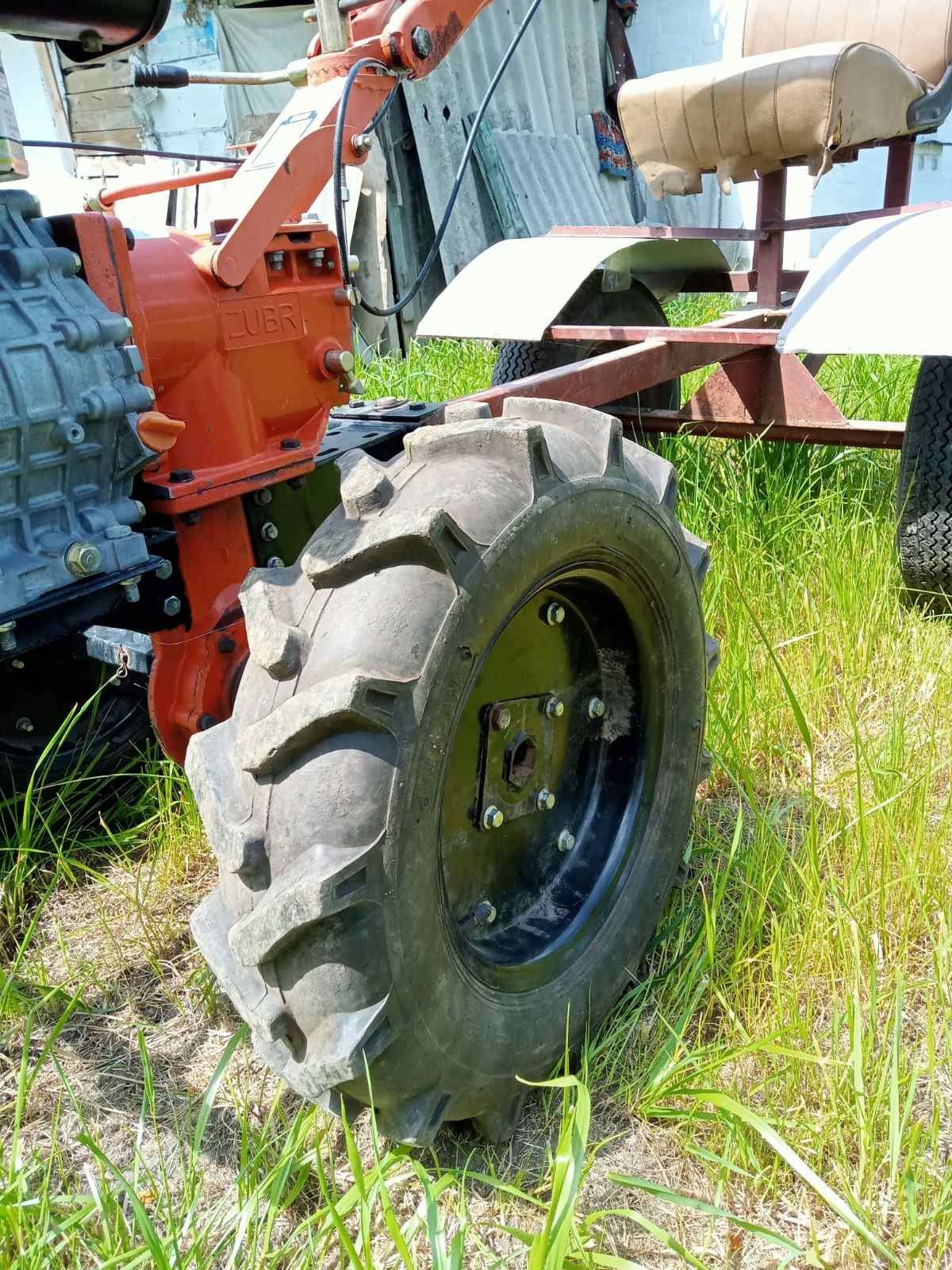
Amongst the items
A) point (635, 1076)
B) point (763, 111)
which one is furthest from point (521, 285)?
point (635, 1076)

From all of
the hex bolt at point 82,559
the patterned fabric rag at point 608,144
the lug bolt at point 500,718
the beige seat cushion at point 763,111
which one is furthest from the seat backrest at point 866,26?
the patterned fabric rag at point 608,144

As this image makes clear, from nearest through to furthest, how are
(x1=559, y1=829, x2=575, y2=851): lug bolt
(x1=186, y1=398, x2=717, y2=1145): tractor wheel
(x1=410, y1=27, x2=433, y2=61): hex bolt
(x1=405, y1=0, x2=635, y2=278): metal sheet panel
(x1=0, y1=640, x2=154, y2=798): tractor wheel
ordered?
(x1=186, y1=398, x2=717, y2=1145): tractor wheel → (x1=559, y1=829, x2=575, y2=851): lug bolt → (x1=410, y1=27, x2=433, y2=61): hex bolt → (x1=0, y1=640, x2=154, y2=798): tractor wheel → (x1=405, y1=0, x2=635, y2=278): metal sheet panel

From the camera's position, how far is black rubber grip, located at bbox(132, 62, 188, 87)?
1.97 meters

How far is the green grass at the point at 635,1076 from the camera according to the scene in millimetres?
1275

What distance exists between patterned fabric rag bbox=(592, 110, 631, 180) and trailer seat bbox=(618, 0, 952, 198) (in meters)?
5.25

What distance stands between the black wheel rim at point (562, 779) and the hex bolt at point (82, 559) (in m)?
0.50

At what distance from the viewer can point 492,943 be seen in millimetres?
1562

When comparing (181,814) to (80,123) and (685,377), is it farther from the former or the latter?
(80,123)

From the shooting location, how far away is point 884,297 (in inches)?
88.1

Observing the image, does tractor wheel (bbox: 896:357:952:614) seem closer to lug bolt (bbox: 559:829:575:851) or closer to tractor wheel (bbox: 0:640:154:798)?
lug bolt (bbox: 559:829:575:851)

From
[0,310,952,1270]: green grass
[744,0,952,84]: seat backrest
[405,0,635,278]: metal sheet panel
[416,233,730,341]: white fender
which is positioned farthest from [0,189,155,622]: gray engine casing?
[405,0,635,278]: metal sheet panel

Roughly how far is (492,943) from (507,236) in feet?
20.9

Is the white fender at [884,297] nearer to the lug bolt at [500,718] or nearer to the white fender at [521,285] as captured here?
the white fender at [521,285]

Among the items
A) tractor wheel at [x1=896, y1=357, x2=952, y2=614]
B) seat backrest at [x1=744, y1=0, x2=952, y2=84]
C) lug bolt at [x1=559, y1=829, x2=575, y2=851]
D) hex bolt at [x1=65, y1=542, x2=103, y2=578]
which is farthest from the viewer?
seat backrest at [x1=744, y1=0, x2=952, y2=84]
